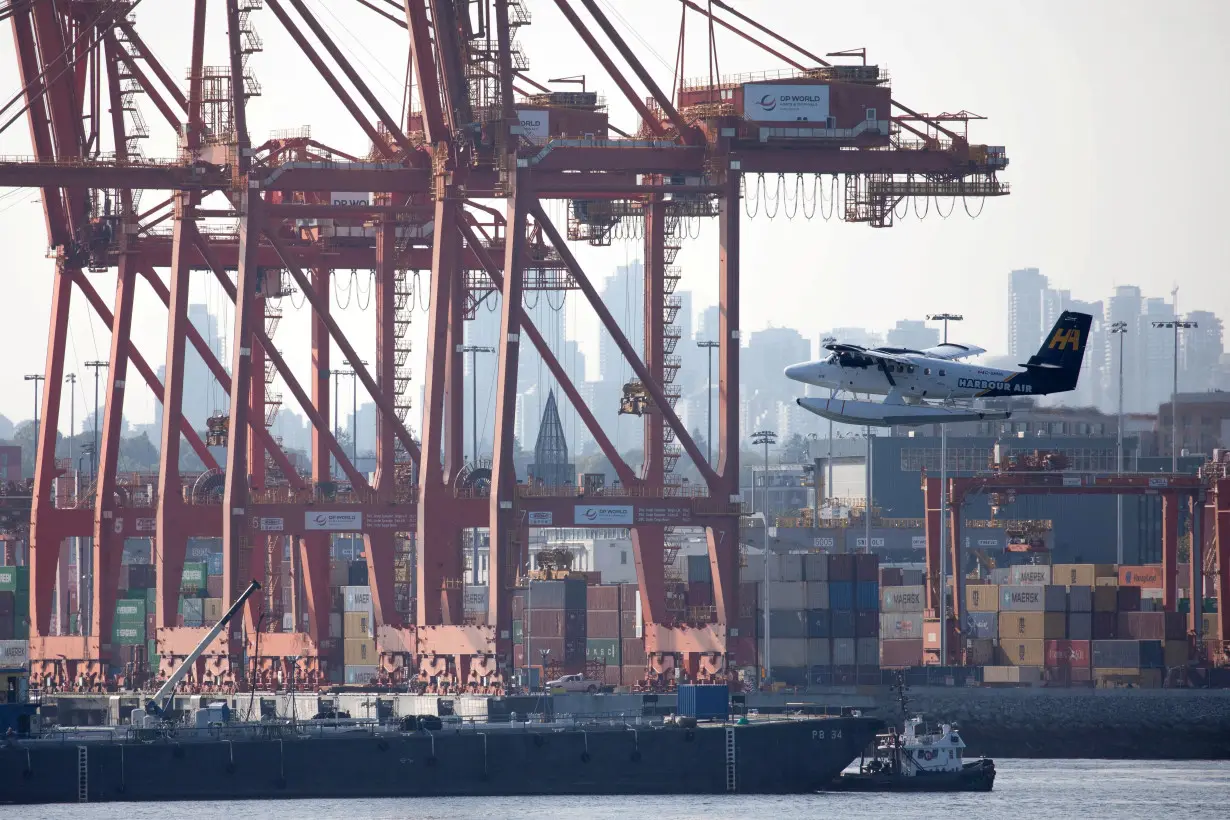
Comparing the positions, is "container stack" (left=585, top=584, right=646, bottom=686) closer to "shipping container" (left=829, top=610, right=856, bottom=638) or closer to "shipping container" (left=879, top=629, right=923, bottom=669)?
"shipping container" (left=829, top=610, right=856, bottom=638)

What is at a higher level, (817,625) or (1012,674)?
(817,625)

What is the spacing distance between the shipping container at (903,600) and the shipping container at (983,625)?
461cm

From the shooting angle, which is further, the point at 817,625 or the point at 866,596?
the point at 866,596

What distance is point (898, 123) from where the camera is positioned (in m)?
76.1

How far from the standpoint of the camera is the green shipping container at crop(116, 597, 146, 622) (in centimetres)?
Result: 9656

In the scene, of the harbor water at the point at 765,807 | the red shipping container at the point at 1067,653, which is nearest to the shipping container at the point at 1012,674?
the red shipping container at the point at 1067,653

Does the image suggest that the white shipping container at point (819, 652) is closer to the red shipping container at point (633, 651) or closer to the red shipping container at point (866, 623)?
the red shipping container at point (866, 623)

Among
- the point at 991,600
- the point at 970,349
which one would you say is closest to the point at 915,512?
the point at 991,600

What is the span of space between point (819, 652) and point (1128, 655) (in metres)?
11.9

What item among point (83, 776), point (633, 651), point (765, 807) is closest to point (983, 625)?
point (633, 651)

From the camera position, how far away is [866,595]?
91.6 meters

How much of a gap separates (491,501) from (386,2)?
1808cm

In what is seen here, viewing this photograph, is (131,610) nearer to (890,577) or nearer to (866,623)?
(866,623)

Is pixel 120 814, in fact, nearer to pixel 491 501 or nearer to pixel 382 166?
pixel 491 501
